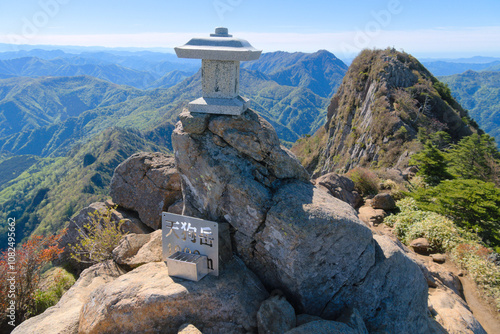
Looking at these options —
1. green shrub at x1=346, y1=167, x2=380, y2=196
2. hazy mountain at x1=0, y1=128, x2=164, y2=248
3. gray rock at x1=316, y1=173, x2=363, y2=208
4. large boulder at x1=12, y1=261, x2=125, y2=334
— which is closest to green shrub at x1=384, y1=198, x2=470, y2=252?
gray rock at x1=316, y1=173, x2=363, y2=208

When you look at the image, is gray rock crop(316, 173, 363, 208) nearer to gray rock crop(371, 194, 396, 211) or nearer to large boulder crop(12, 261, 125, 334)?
gray rock crop(371, 194, 396, 211)

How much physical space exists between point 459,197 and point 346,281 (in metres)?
9.52

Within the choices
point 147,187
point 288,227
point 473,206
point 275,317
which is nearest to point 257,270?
point 275,317

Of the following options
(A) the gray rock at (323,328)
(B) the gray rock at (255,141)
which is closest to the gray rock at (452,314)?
(A) the gray rock at (323,328)

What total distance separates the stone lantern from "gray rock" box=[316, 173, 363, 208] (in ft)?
27.8

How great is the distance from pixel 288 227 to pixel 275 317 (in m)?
1.85

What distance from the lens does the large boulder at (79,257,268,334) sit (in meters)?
5.40

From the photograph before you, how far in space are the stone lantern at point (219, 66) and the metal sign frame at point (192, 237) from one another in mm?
3034

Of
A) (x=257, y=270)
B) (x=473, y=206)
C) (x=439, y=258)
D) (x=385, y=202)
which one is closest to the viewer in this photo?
(x=257, y=270)

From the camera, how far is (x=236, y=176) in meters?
6.71

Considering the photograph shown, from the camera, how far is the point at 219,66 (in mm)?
7457

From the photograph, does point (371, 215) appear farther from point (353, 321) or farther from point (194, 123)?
point (194, 123)

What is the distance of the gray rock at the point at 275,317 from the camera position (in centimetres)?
531

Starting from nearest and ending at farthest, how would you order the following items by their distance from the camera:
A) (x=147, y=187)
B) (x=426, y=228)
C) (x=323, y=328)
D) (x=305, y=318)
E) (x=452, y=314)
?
(x=323, y=328) → (x=305, y=318) → (x=452, y=314) → (x=147, y=187) → (x=426, y=228)
